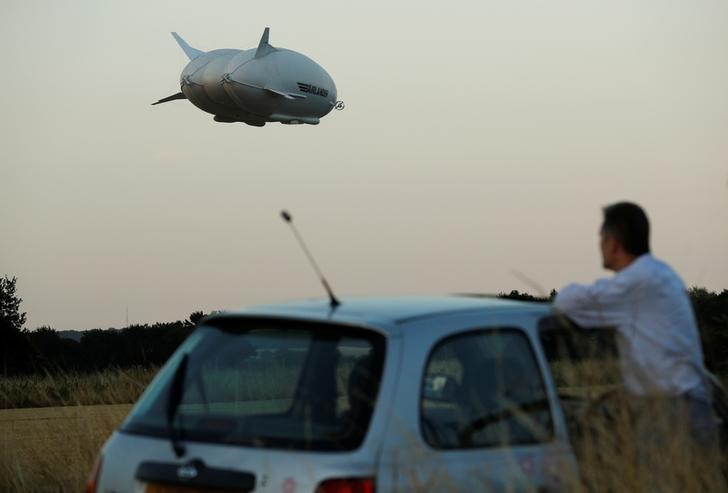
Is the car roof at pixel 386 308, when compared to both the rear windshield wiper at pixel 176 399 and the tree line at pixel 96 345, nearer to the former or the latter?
the rear windshield wiper at pixel 176 399

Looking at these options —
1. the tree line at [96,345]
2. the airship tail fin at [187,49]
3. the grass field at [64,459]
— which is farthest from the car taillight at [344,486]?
the airship tail fin at [187,49]

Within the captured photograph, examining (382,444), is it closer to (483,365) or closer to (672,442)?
(483,365)

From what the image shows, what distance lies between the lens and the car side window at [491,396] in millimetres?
6000

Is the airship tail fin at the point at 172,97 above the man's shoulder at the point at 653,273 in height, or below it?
above

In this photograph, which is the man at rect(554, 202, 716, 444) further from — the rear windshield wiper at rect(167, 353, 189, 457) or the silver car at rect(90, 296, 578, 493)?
the rear windshield wiper at rect(167, 353, 189, 457)

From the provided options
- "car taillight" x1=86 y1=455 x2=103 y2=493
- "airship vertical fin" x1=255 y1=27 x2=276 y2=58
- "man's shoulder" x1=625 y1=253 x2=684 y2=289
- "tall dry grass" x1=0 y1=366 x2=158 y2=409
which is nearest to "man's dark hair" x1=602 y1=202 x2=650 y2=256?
"man's shoulder" x1=625 y1=253 x2=684 y2=289

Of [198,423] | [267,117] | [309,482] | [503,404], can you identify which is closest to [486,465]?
[503,404]

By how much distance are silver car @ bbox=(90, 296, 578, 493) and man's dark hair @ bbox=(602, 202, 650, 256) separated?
533 millimetres

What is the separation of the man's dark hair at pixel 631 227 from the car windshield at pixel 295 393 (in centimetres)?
129

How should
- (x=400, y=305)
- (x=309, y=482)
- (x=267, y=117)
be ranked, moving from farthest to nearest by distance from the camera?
(x=267, y=117) < (x=400, y=305) < (x=309, y=482)

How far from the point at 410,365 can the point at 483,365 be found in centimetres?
54

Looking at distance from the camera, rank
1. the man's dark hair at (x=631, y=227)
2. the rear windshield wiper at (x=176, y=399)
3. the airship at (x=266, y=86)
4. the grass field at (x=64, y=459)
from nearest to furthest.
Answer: the rear windshield wiper at (x=176, y=399) → the man's dark hair at (x=631, y=227) → the grass field at (x=64, y=459) → the airship at (x=266, y=86)

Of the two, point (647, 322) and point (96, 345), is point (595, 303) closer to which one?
point (647, 322)

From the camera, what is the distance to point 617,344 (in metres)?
6.66
